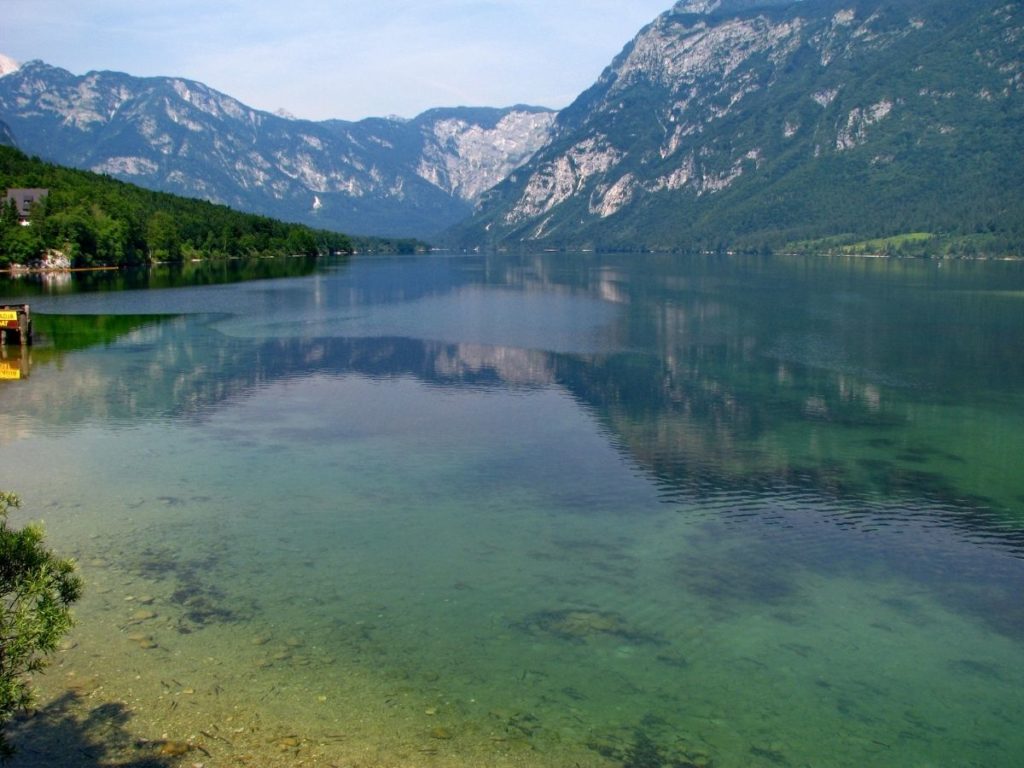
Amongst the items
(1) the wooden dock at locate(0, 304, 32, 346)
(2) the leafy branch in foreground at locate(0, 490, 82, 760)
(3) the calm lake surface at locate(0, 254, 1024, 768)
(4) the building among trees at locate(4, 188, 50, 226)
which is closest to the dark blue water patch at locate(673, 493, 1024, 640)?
(3) the calm lake surface at locate(0, 254, 1024, 768)

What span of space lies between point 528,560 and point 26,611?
14.0m

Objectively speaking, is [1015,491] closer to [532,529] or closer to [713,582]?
[713,582]

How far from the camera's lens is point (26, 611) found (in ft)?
42.5

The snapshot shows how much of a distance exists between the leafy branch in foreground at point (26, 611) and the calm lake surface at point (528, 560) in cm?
269

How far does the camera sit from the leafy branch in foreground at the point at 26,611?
12.6m

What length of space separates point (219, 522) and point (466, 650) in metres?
11.8

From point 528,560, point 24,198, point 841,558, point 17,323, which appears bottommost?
point 841,558

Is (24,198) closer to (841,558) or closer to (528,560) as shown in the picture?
(528,560)

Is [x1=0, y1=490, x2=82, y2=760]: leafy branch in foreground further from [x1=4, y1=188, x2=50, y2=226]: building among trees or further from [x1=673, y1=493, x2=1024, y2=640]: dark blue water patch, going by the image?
[x1=4, y1=188, x2=50, y2=226]: building among trees

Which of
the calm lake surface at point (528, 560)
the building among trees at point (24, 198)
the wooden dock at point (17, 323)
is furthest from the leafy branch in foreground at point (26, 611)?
the building among trees at point (24, 198)

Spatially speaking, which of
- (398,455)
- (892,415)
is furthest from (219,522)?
(892,415)

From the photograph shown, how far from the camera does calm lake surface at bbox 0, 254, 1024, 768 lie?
53.5 feet

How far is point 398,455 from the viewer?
117ft

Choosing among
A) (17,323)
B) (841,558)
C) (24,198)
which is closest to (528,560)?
(841,558)
